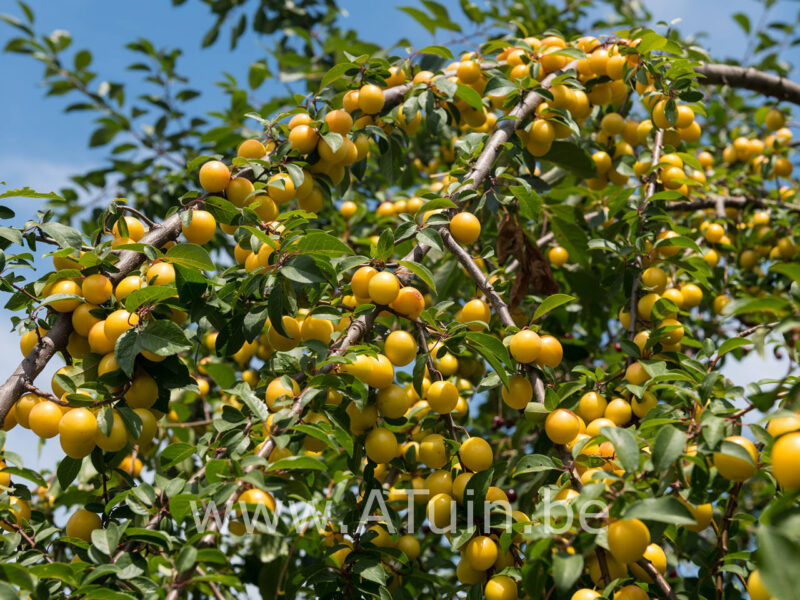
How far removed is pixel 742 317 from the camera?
124 inches

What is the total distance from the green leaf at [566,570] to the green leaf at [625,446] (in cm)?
18

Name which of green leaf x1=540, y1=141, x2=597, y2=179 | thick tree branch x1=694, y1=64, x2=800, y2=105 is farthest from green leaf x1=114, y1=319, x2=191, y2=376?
thick tree branch x1=694, y1=64, x2=800, y2=105

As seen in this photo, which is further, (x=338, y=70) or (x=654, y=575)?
(x=338, y=70)

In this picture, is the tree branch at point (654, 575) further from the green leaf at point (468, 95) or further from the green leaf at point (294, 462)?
the green leaf at point (468, 95)

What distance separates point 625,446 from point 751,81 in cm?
221

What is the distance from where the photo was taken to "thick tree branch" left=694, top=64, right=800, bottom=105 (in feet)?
8.04

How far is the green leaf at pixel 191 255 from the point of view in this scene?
1292 millimetres

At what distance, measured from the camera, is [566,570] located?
3.10 ft

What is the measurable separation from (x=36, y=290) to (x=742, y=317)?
312cm

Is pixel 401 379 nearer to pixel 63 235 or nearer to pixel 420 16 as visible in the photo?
pixel 63 235

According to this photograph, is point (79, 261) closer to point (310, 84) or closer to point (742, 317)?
point (310, 84)

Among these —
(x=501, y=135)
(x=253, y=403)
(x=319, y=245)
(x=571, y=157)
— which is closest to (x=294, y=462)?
(x=253, y=403)

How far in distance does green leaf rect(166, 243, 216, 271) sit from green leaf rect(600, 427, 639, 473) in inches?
33.2

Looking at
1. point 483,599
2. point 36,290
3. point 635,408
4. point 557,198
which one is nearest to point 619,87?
point 557,198
